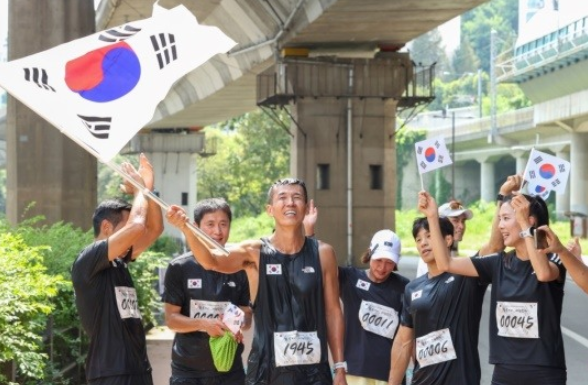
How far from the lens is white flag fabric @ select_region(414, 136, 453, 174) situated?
11.0 meters

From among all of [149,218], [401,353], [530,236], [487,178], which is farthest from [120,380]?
[487,178]

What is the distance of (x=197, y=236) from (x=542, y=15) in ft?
264

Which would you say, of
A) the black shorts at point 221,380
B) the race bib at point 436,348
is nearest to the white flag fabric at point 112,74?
the black shorts at point 221,380

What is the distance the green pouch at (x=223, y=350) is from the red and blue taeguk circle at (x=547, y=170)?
241 centimetres

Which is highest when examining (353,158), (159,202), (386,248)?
(353,158)

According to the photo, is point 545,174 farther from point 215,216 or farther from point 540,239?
point 215,216

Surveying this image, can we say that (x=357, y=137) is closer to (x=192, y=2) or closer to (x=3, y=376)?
(x=192, y=2)

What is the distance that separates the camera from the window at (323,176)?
44531 mm

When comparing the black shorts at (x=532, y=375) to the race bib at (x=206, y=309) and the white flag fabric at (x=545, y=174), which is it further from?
the race bib at (x=206, y=309)

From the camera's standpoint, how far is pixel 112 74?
9281 millimetres

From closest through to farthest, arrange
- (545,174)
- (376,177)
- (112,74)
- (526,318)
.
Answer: (526,318) → (112,74) → (545,174) → (376,177)

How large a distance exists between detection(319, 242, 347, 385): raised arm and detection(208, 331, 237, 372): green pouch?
1.13 metres

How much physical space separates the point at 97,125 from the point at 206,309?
1.93m

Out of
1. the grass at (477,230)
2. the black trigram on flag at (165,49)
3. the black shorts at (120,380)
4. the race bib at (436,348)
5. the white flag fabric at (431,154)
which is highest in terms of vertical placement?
the black trigram on flag at (165,49)
